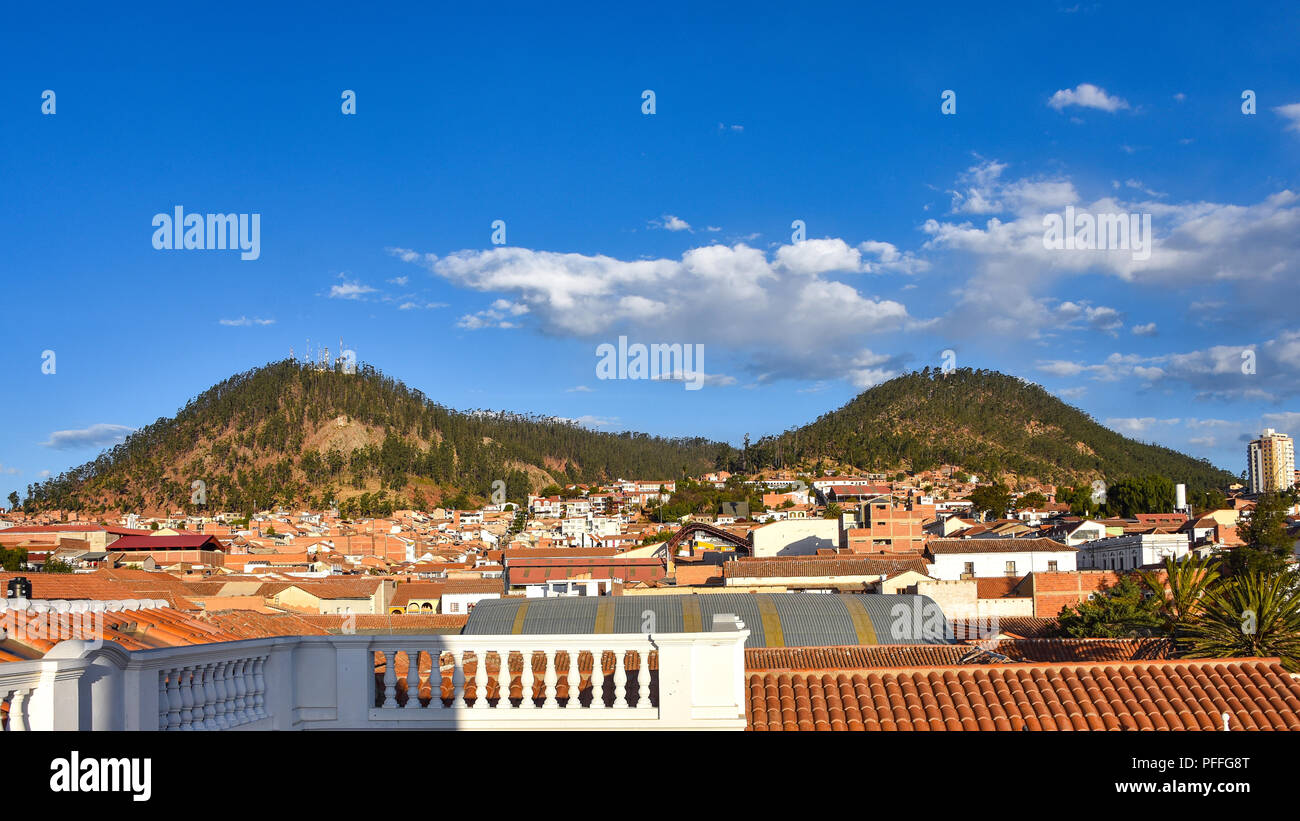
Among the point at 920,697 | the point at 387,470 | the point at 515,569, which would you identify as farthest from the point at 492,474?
the point at 920,697

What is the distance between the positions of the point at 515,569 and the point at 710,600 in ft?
96.2

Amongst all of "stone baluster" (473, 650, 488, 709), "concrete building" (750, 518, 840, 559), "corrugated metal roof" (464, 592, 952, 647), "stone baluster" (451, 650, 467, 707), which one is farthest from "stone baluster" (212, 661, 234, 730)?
"concrete building" (750, 518, 840, 559)

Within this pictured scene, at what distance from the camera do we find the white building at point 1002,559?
57812mm

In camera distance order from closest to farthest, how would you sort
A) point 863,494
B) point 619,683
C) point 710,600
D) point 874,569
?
point 619,683 → point 710,600 → point 874,569 → point 863,494

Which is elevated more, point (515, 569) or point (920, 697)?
point (920, 697)

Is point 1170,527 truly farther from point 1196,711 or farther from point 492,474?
point 492,474

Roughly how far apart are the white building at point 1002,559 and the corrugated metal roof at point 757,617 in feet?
89.1

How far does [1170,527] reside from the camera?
251 ft

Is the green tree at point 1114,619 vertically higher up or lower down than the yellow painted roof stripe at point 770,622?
lower down

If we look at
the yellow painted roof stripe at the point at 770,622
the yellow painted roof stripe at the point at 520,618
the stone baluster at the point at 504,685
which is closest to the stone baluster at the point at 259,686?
the stone baluster at the point at 504,685


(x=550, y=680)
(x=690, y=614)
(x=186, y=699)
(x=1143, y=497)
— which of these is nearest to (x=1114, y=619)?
(x=690, y=614)

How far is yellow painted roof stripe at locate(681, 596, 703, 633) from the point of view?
29.6 metres

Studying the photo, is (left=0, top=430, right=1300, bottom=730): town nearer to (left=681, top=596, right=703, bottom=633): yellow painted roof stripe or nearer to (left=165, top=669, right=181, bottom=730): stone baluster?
(left=165, top=669, right=181, bottom=730): stone baluster

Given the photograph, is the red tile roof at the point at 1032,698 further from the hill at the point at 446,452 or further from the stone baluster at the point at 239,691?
the hill at the point at 446,452
